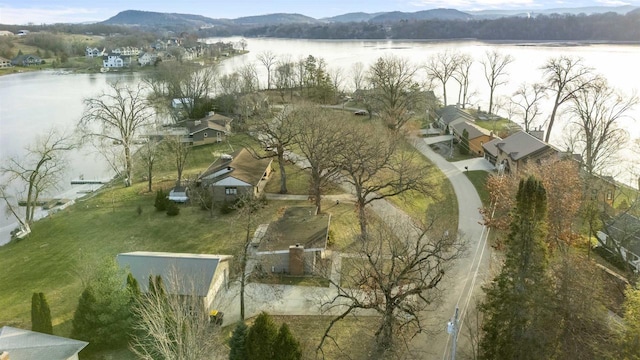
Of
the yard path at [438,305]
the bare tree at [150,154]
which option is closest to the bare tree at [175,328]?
the yard path at [438,305]

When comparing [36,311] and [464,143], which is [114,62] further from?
[36,311]

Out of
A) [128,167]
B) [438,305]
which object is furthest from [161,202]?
[438,305]

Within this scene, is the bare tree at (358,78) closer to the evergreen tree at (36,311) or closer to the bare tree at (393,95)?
the bare tree at (393,95)

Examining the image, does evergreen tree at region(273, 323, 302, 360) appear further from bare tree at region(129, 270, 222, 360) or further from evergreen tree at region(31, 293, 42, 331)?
evergreen tree at region(31, 293, 42, 331)

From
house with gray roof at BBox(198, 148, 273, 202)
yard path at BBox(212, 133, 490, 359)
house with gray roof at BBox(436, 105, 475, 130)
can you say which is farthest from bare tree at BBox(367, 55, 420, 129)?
yard path at BBox(212, 133, 490, 359)

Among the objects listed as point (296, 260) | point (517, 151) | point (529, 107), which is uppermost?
point (529, 107)
